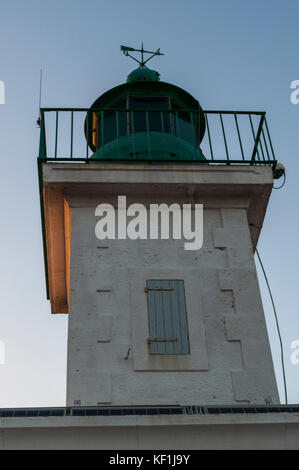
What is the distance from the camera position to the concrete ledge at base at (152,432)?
7379mm

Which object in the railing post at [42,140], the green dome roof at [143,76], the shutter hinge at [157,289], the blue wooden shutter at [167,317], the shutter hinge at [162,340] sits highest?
the green dome roof at [143,76]

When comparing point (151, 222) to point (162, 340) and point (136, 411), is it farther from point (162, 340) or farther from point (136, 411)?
point (136, 411)

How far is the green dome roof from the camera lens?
49.2 ft

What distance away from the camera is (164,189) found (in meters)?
11.4

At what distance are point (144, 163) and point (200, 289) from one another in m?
2.49

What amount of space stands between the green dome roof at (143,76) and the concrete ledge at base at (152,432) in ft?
29.5

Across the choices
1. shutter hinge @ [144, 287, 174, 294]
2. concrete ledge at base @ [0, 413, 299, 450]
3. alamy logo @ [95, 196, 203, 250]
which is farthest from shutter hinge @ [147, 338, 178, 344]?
concrete ledge at base @ [0, 413, 299, 450]

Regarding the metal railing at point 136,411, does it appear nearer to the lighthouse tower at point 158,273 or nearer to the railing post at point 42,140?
the lighthouse tower at point 158,273

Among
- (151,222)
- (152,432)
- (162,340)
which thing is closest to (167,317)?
(162,340)

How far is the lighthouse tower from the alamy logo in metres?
0.02

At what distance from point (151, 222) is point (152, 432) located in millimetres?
4354

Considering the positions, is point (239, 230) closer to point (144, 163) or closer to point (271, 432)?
point (144, 163)

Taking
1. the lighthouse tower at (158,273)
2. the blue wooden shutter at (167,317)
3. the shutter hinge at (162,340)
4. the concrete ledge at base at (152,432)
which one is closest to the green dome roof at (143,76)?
the lighthouse tower at (158,273)

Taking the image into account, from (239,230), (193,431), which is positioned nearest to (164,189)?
(239,230)
